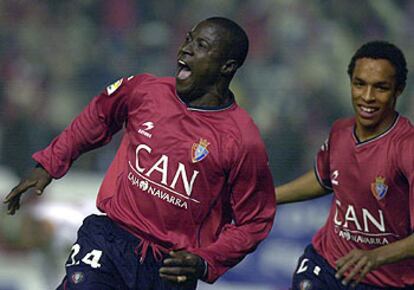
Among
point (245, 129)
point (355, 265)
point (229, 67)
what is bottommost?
point (355, 265)

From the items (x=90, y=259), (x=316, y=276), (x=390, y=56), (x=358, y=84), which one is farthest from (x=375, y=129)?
(x=90, y=259)

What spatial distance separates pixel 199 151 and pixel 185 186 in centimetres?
15

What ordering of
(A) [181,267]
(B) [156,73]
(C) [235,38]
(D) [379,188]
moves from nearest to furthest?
(A) [181,267] → (C) [235,38] → (D) [379,188] → (B) [156,73]

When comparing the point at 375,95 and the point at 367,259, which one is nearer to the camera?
the point at 367,259

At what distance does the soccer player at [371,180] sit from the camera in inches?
206

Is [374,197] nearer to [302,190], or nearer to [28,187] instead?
[302,190]

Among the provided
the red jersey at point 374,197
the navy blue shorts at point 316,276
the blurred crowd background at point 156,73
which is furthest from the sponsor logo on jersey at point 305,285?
the blurred crowd background at point 156,73

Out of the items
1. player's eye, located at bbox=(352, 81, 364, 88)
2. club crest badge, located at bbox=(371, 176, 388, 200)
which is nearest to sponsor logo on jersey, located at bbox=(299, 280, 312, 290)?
club crest badge, located at bbox=(371, 176, 388, 200)

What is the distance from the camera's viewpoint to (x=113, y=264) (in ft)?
15.3

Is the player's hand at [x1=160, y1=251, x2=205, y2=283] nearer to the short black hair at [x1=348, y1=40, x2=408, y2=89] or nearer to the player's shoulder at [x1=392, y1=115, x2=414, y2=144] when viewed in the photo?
the player's shoulder at [x1=392, y1=115, x2=414, y2=144]

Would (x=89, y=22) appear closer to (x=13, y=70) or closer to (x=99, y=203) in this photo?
(x=13, y=70)

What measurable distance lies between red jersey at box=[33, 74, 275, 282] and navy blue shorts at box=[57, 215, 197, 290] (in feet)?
0.21

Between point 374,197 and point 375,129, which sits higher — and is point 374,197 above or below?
below

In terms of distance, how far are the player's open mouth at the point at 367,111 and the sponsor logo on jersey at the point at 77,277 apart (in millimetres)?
1543
